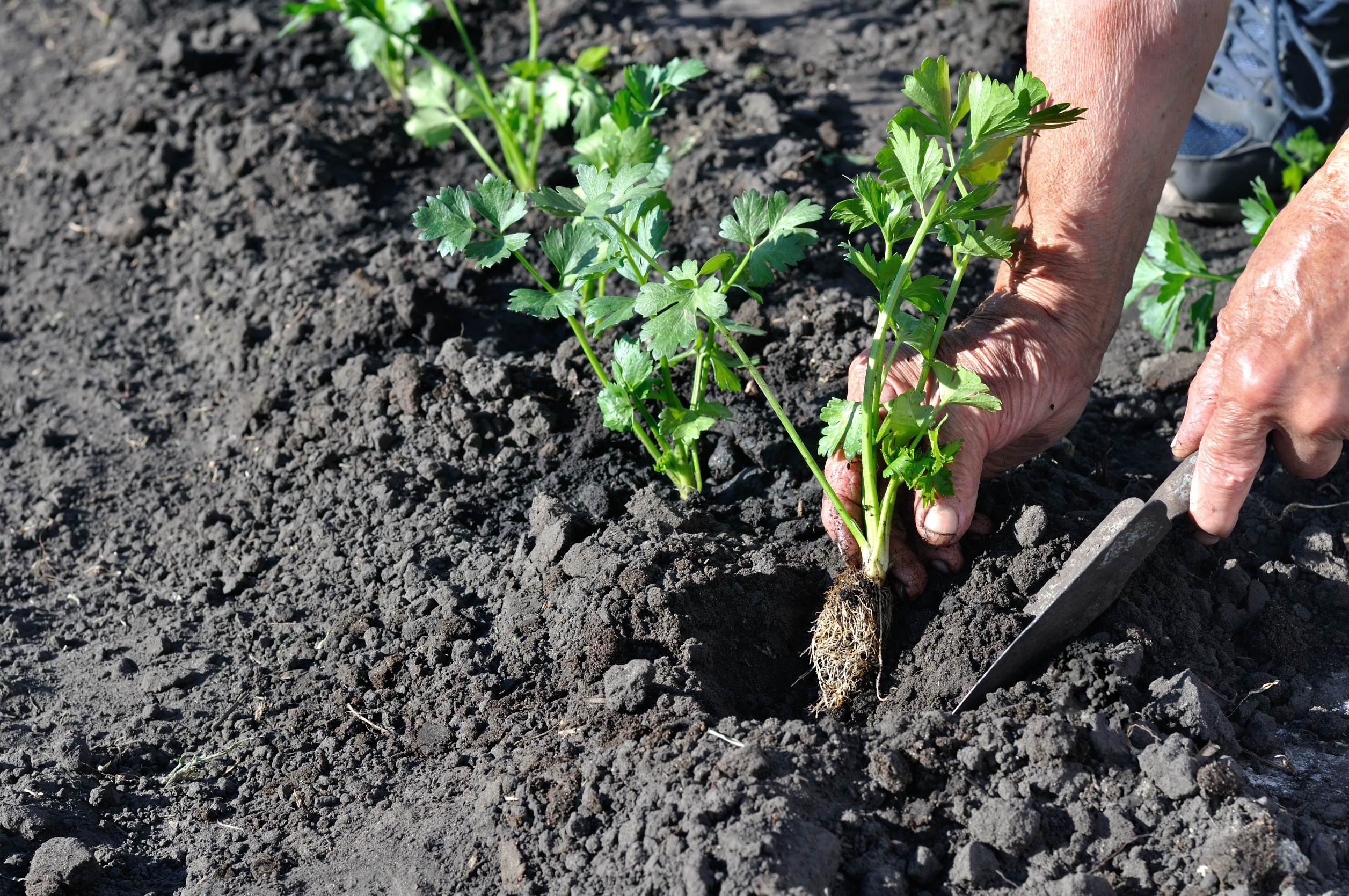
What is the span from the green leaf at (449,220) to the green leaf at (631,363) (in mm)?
424

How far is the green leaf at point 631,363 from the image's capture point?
98.2 inches

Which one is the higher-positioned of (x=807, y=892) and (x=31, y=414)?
(x=807, y=892)

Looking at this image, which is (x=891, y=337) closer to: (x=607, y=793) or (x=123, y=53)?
(x=607, y=793)

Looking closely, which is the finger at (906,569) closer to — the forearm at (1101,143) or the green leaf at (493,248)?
the forearm at (1101,143)

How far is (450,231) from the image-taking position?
2.41m

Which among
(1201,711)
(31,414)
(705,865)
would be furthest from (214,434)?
(1201,711)

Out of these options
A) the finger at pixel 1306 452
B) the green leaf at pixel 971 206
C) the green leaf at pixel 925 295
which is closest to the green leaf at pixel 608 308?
the green leaf at pixel 925 295

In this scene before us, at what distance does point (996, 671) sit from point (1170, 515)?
2.07 ft

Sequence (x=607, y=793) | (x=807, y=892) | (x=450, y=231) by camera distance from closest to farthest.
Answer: (x=807, y=892), (x=607, y=793), (x=450, y=231)

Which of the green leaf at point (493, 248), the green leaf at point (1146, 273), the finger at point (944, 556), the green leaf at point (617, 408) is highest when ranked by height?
the green leaf at point (493, 248)

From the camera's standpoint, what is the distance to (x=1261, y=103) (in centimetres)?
404

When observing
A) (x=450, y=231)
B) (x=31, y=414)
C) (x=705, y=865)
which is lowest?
(x=31, y=414)

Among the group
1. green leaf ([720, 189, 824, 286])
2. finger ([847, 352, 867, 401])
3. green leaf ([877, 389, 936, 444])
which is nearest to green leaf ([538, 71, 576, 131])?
green leaf ([720, 189, 824, 286])

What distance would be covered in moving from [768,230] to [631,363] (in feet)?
1.44
